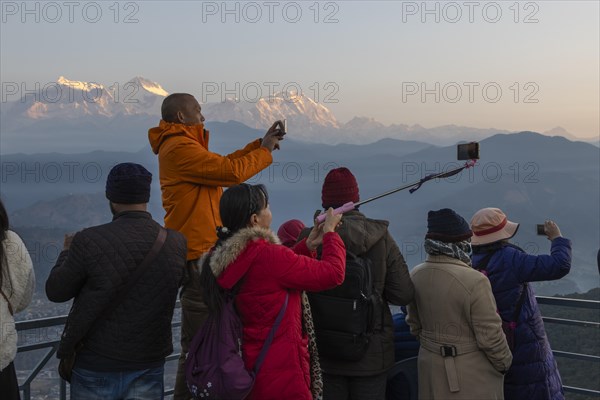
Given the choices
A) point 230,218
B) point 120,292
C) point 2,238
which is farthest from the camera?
point 2,238

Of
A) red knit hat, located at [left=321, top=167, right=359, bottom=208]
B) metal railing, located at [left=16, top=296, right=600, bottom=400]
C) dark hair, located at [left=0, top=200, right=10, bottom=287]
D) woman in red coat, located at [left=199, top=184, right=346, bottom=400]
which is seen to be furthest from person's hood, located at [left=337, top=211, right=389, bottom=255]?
dark hair, located at [left=0, top=200, right=10, bottom=287]

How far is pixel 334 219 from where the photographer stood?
12.1ft

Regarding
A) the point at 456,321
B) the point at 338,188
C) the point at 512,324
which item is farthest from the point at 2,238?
the point at 512,324

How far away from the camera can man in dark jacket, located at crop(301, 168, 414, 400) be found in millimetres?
4191

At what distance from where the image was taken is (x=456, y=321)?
4160 millimetres

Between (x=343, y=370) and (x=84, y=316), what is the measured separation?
1.61 m

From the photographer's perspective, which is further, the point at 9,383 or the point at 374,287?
the point at 374,287

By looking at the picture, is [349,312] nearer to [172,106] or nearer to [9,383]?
[172,106]

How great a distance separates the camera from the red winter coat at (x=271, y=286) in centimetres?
346

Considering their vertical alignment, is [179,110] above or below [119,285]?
above

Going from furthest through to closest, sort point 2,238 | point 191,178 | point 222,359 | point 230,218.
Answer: point 191,178 < point 2,238 < point 230,218 < point 222,359

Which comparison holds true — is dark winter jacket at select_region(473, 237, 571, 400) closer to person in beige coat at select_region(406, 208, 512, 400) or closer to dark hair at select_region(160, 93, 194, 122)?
person in beige coat at select_region(406, 208, 512, 400)

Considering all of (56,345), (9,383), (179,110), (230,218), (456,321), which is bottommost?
(56,345)

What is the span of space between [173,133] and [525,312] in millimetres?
2666
